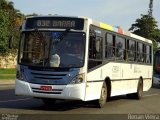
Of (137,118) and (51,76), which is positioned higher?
(51,76)

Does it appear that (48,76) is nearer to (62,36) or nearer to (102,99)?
(62,36)

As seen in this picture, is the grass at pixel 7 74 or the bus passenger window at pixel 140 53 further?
the grass at pixel 7 74

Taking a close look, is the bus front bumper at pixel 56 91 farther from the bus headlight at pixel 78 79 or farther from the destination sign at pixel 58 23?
the destination sign at pixel 58 23

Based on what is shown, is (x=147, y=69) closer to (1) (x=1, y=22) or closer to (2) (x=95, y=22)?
(2) (x=95, y=22)

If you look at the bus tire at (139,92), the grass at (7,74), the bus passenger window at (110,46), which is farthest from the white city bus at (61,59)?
the grass at (7,74)

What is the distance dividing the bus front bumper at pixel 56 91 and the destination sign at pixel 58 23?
1.85 metres

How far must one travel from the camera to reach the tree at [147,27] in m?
89.7

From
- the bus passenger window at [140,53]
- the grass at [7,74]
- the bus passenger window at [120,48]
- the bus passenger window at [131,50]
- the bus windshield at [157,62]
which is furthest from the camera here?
the grass at [7,74]

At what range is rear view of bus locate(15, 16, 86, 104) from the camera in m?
15.5

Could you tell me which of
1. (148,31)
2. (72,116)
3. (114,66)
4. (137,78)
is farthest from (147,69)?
(148,31)

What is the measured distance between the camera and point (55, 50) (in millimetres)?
15766

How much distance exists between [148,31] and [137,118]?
2987 inches

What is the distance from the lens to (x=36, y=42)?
52.9 feet

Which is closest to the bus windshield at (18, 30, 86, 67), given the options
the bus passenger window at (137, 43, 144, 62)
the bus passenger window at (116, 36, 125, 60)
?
the bus passenger window at (116, 36, 125, 60)
